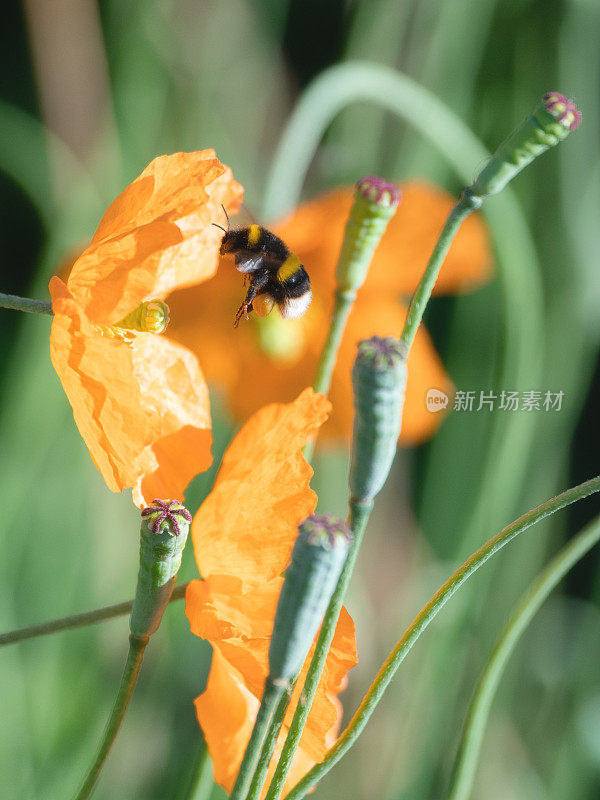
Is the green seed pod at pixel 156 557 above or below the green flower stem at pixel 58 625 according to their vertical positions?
above

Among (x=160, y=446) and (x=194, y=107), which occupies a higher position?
(x=194, y=107)

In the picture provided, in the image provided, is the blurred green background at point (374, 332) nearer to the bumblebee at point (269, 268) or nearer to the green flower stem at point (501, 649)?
the bumblebee at point (269, 268)

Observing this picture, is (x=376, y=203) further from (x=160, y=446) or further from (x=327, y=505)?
(x=327, y=505)

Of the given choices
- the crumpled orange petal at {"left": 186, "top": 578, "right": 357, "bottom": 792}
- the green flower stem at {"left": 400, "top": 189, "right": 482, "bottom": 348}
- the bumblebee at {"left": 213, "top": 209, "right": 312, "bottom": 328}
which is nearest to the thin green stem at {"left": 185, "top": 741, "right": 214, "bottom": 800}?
the crumpled orange petal at {"left": 186, "top": 578, "right": 357, "bottom": 792}

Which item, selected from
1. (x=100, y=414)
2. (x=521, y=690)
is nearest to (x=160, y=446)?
(x=100, y=414)

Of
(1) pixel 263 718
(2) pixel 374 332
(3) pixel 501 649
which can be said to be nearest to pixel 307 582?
(1) pixel 263 718

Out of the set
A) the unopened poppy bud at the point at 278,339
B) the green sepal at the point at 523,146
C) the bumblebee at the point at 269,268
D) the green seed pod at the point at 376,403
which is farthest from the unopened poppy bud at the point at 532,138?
the unopened poppy bud at the point at 278,339

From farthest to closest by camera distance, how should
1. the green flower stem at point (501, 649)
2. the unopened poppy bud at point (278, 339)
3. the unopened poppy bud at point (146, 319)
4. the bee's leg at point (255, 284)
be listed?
the unopened poppy bud at point (278, 339) → the bee's leg at point (255, 284) → the unopened poppy bud at point (146, 319) → the green flower stem at point (501, 649)
